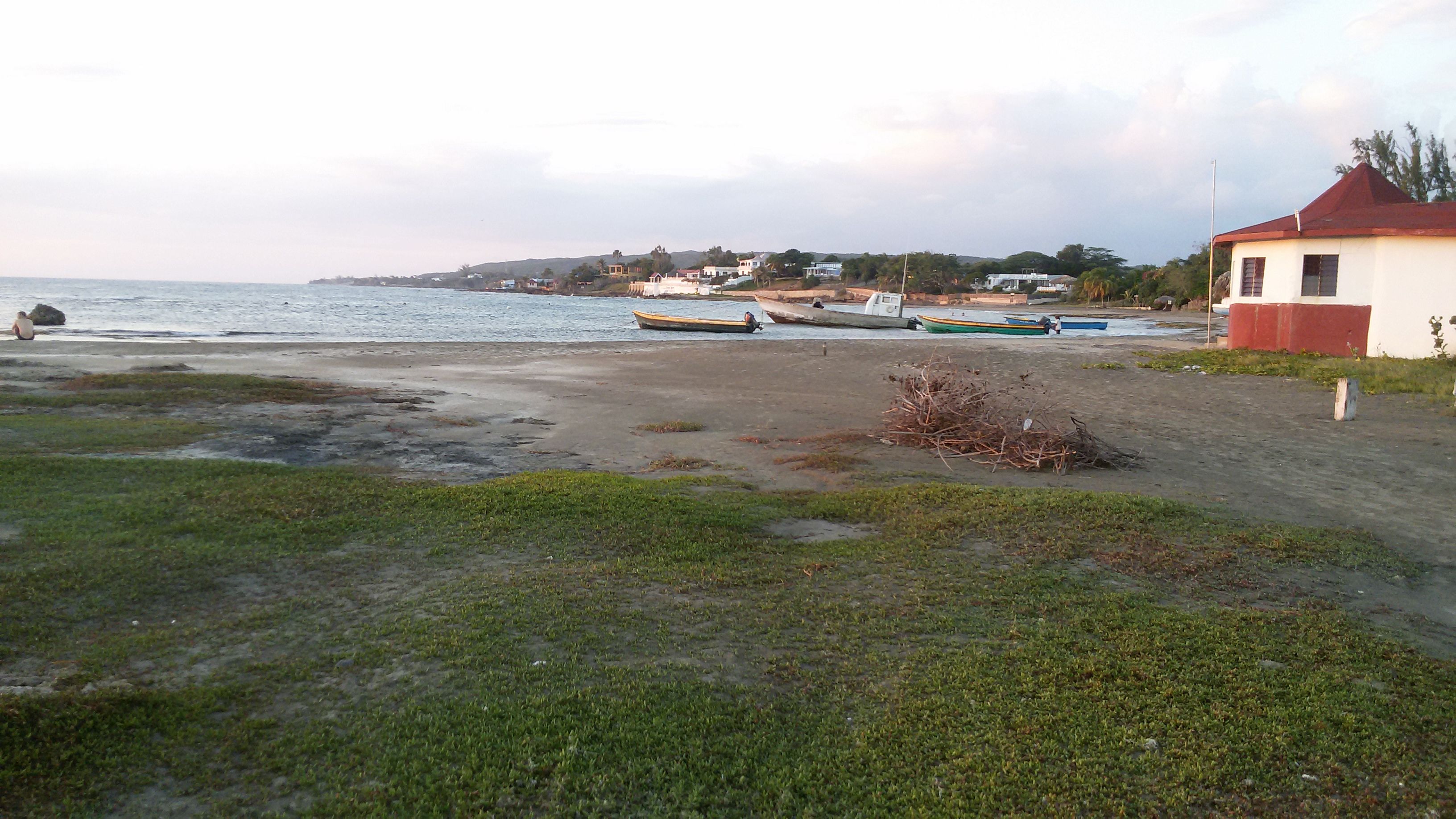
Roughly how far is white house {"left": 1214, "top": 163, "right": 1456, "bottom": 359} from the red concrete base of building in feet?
0.07

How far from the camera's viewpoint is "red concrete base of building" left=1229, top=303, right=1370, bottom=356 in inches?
883

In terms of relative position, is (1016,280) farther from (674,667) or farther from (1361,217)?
(674,667)

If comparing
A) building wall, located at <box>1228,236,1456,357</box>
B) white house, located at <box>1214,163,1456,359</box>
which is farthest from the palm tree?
building wall, located at <box>1228,236,1456,357</box>

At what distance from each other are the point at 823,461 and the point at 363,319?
188 ft

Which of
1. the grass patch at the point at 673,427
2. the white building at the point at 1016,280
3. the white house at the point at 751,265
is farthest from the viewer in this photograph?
the white house at the point at 751,265

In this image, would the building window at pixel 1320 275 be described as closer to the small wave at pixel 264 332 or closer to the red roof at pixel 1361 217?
the red roof at pixel 1361 217

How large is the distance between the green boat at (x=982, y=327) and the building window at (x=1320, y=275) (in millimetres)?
25572

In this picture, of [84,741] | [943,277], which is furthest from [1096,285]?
[84,741]

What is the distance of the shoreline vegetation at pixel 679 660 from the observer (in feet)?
12.3

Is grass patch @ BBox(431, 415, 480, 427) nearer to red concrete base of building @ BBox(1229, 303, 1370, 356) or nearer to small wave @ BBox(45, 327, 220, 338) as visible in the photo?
red concrete base of building @ BBox(1229, 303, 1370, 356)

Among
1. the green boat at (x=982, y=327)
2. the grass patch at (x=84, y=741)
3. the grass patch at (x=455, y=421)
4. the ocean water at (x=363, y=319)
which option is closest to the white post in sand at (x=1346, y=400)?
the grass patch at (x=455, y=421)

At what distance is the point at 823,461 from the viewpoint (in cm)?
1102

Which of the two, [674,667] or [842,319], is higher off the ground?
[842,319]

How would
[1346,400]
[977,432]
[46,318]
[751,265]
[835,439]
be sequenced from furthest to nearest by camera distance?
1. [751,265]
2. [46,318]
3. [1346,400]
4. [835,439]
5. [977,432]
